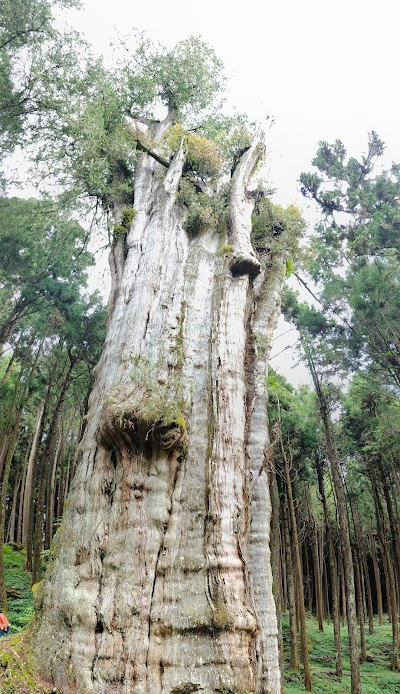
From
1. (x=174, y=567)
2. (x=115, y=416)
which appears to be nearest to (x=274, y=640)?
(x=174, y=567)

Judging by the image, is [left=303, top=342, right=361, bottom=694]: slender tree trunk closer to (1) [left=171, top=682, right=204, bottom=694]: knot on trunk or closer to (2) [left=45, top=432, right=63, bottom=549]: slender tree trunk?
(1) [left=171, top=682, right=204, bottom=694]: knot on trunk

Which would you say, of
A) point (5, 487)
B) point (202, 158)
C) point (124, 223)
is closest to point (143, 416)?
point (124, 223)

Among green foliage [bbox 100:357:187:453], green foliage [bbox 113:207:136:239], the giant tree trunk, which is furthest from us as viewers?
green foliage [bbox 113:207:136:239]

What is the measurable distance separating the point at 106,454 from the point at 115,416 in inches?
21.1

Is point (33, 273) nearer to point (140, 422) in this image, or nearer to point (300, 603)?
point (140, 422)

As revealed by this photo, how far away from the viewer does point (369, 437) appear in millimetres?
15602

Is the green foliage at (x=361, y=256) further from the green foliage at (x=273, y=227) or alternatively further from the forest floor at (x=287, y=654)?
the forest floor at (x=287, y=654)

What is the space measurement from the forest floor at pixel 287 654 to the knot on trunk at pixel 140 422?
183 cm

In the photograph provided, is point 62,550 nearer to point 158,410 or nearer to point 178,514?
point 178,514

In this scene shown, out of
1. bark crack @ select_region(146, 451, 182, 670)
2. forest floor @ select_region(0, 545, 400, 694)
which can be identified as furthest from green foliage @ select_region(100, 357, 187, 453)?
forest floor @ select_region(0, 545, 400, 694)

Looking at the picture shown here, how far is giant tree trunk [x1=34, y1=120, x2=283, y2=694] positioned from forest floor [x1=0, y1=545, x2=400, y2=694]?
8.1 inches

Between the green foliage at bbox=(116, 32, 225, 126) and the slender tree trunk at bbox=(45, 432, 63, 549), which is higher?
the green foliage at bbox=(116, 32, 225, 126)

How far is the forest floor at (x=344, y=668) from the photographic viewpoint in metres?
12.8

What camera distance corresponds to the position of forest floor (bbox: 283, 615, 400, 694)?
42.0 ft
